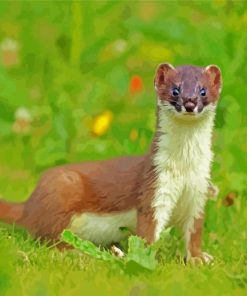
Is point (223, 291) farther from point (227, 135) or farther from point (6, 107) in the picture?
point (6, 107)

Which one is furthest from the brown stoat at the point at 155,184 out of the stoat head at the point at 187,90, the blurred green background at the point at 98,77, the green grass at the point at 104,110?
the blurred green background at the point at 98,77

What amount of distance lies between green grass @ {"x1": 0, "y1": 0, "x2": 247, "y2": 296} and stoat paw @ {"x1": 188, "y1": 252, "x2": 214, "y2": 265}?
5 centimetres

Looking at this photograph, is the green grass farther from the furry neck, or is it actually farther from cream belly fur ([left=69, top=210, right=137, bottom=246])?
the furry neck

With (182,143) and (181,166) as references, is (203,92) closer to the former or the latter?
(182,143)

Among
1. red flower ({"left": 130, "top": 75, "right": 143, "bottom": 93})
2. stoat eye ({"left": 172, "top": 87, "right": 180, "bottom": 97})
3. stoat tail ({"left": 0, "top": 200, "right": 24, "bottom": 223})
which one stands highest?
stoat eye ({"left": 172, "top": 87, "right": 180, "bottom": 97})

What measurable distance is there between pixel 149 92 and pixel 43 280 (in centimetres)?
424

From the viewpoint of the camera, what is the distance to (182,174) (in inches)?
249

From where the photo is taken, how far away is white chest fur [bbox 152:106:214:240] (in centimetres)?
629

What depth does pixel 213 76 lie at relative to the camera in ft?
20.7

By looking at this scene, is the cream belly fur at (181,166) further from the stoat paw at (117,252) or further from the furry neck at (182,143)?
the stoat paw at (117,252)

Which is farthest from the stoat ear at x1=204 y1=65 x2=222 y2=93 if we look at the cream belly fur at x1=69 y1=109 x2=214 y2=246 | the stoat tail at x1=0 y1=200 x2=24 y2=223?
the stoat tail at x1=0 y1=200 x2=24 y2=223

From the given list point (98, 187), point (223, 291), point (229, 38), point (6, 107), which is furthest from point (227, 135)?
point (223, 291)

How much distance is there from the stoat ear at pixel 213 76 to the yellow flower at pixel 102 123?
2.21m

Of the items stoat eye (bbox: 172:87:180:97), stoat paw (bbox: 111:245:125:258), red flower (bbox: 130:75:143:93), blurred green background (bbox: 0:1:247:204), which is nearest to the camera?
stoat paw (bbox: 111:245:125:258)
